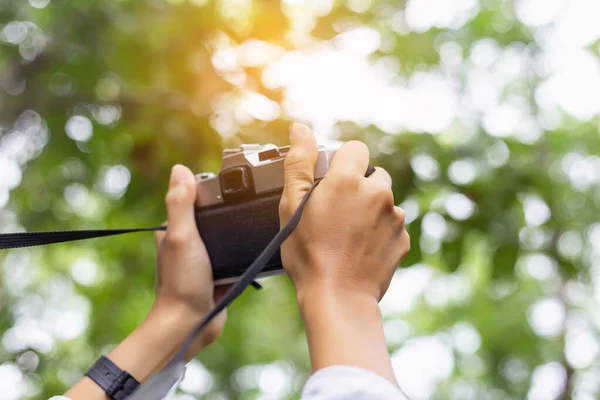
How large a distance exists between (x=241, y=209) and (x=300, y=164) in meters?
0.22

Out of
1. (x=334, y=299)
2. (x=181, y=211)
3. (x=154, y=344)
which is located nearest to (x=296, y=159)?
(x=334, y=299)

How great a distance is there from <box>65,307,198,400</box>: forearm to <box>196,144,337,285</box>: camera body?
0.11 meters

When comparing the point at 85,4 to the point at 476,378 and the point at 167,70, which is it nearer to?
the point at 167,70

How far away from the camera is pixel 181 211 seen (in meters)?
1.17

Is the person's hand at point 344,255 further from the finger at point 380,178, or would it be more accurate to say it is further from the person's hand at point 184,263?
the person's hand at point 184,263

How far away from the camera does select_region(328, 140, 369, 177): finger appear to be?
885 millimetres

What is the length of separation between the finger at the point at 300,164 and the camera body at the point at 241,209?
0.08m

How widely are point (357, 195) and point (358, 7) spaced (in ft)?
6.39

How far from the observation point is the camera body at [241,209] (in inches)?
41.6

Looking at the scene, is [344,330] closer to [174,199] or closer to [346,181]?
[346,181]

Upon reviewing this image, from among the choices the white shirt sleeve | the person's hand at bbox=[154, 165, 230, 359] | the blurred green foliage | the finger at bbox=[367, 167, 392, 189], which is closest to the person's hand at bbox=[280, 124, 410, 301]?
the finger at bbox=[367, 167, 392, 189]

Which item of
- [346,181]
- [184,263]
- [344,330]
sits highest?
[346,181]

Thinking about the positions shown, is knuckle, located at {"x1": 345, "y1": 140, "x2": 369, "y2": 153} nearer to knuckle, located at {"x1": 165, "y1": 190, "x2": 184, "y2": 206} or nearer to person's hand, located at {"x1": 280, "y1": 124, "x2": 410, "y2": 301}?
person's hand, located at {"x1": 280, "y1": 124, "x2": 410, "y2": 301}

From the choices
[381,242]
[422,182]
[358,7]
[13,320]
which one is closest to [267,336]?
[13,320]
